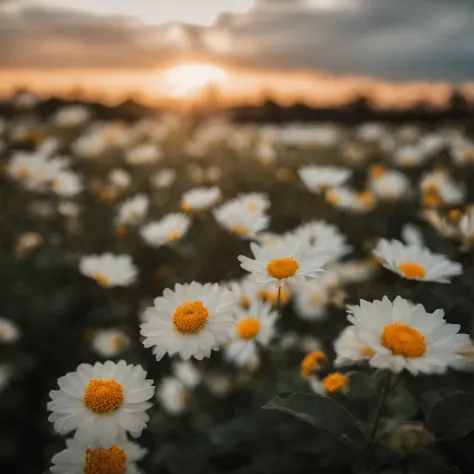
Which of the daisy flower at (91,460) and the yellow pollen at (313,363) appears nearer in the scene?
the daisy flower at (91,460)

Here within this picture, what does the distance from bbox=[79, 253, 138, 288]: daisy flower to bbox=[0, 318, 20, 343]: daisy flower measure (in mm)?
779

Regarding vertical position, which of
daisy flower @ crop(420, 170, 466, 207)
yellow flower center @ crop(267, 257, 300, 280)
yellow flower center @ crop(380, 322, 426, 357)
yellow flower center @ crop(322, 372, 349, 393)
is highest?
yellow flower center @ crop(267, 257, 300, 280)

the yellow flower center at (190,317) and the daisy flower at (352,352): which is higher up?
the yellow flower center at (190,317)

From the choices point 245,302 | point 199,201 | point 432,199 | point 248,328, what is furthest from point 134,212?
point 432,199

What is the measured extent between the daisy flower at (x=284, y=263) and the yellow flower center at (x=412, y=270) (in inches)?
7.0

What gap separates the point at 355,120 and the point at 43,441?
8.94 metres

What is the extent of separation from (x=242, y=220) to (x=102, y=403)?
28.3 inches

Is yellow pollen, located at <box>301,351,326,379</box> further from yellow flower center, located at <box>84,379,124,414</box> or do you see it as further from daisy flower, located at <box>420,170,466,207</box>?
daisy flower, located at <box>420,170,466,207</box>

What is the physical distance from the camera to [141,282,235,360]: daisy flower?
856mm

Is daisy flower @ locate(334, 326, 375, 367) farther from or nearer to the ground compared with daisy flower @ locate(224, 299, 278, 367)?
farther from the ground

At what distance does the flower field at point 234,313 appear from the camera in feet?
2.61

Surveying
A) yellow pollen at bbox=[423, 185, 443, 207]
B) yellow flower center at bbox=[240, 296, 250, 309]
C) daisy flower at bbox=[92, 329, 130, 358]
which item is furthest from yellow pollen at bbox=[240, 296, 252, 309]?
yellow pollen at bbox=[423, 185, 443, 207]

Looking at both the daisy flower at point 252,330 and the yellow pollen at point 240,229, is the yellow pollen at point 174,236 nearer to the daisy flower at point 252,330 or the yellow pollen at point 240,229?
the yellow pollen at point 240,229

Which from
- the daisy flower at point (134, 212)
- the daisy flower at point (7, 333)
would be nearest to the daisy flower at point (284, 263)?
the daisy flower at point (134, 212)
